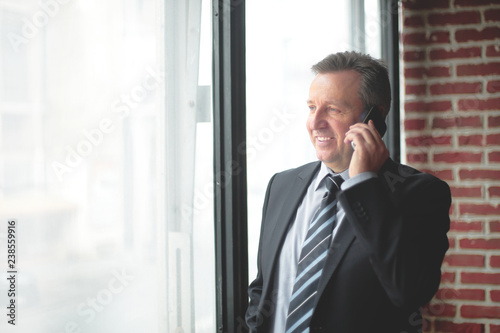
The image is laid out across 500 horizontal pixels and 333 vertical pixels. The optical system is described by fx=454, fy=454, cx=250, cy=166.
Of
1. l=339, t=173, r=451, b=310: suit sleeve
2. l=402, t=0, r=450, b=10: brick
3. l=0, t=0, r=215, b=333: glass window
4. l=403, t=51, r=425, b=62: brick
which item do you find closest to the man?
l=339, t=173, r=451, b=310: suit sleeve

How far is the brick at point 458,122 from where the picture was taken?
2.57m

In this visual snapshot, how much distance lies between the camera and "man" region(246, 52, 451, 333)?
4.07 feet

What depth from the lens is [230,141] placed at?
5.12 feet

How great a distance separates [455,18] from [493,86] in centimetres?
45

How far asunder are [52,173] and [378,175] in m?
0.88

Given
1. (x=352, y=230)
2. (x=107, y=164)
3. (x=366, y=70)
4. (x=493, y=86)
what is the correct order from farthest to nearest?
1. (x=493, y=86)
2. (x=366, y=70)
3. (x=352, y=230)
4. (x=107, y=164)

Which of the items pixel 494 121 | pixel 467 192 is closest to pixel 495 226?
pixel 467 192

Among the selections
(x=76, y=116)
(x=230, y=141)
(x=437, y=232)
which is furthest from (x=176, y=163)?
(x=437, y=232)

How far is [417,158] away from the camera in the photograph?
267 cm

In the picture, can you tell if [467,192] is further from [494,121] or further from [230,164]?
[230,164]

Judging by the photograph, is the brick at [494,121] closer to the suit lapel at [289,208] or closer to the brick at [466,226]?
the brick at [466,226]

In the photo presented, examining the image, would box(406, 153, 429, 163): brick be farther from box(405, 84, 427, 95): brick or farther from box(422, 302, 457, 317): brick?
box(422, 302, 457, 317): brick

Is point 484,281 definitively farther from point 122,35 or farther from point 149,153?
point 122,35

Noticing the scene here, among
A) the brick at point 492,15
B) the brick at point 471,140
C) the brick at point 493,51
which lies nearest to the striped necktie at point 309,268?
the brick at point 471,140
